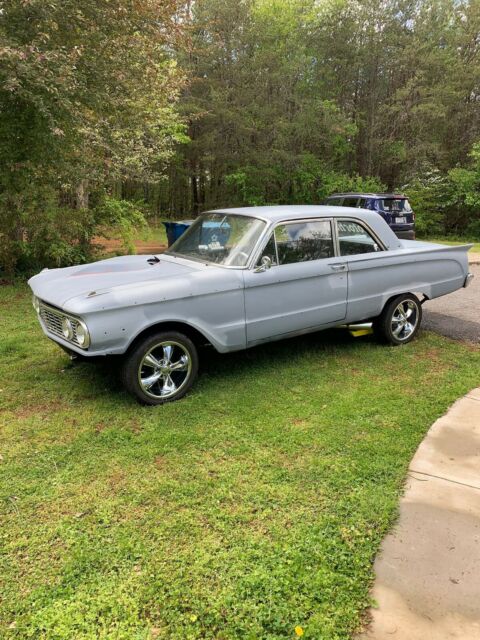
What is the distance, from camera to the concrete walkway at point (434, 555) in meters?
2.15

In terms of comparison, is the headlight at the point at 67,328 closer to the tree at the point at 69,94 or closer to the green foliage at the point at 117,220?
the tree at the point at 69,94

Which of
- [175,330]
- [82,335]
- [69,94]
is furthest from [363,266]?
[69,94]

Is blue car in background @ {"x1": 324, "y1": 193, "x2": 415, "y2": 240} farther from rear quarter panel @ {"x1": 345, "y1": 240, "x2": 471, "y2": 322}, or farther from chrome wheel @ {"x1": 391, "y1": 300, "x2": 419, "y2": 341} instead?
chrome wheel @ {"x1": 391, "y1": 300, "x2": 419, "y2": 341}

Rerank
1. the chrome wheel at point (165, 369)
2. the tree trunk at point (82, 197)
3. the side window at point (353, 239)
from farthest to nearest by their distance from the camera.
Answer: the tree trunk at point (82, 197) → the side window at point (353, 239) → the chrome wheel at point (165, 369)

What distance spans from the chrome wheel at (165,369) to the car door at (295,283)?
70cm

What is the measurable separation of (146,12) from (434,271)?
20.0ft

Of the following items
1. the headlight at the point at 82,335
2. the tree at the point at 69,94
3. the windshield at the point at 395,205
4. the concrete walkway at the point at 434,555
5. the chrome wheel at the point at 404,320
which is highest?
the tree at the point at 69,94

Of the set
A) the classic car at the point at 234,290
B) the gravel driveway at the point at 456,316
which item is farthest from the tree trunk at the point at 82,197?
the gravel driveway at the point at 456,316

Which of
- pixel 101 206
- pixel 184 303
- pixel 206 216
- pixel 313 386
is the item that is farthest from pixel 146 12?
pixel 313 386

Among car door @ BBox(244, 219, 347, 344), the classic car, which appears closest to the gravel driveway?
the classic car

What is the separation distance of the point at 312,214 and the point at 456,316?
143 inches

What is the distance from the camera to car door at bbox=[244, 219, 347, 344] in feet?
14.9

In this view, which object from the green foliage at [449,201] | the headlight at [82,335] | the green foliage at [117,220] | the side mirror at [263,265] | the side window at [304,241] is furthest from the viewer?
the green foliage at [449,201]

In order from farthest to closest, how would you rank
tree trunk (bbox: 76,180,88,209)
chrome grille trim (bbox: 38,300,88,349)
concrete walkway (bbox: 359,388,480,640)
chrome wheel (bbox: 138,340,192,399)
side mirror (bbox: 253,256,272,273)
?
tree trunk (bbox: 76,180,88,209) → side mirror (bbox: 253,256,272,273) → chrome wheel (bbox: 138,340,192,399) → chrome grille trim (bbox: 38,300,88,349) → concrete walkway (bbox: 359,388,480,640)
